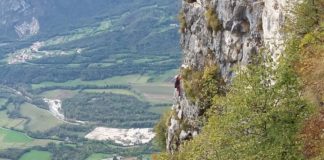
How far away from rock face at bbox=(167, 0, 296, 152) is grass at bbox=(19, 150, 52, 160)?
123484 millimetres

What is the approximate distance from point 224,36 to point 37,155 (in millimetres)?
137570

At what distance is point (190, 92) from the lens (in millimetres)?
45000

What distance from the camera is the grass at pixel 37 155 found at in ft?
551

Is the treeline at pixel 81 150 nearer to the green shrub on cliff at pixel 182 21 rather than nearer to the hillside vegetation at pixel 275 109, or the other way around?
the green shrub on cliff at pixel 182 21

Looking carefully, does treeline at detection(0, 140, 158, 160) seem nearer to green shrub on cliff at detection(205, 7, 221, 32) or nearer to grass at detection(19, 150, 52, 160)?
grass at detection(19, 150, 52, 160)

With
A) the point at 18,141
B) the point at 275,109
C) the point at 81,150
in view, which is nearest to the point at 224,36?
the point at 275,109

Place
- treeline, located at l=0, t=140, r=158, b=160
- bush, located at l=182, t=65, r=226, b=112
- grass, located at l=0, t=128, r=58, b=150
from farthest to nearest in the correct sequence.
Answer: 1. grass, located at l=0, t=128, r=58, b=150
2. treeline, located at l=0, t=140, r=158, b=160
3. bush, located at l=182, t=65, r=226, b=112

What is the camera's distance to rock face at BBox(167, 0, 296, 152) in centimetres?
3448

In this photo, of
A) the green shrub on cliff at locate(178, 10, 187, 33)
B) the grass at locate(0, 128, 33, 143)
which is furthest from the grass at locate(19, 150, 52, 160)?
the green shrub on cliff at locate(178, 10, 187, 33)

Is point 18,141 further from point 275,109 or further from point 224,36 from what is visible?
point 275,109

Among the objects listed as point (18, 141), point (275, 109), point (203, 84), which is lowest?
point (18, 141)

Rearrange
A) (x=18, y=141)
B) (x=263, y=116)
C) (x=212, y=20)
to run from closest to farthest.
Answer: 1. (x=263, y=116)
2. (x=212, y=20)
3. (x=18, y=141)

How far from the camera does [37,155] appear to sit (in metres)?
170

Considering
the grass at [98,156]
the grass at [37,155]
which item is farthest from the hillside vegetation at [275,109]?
the grass at [37,155]
